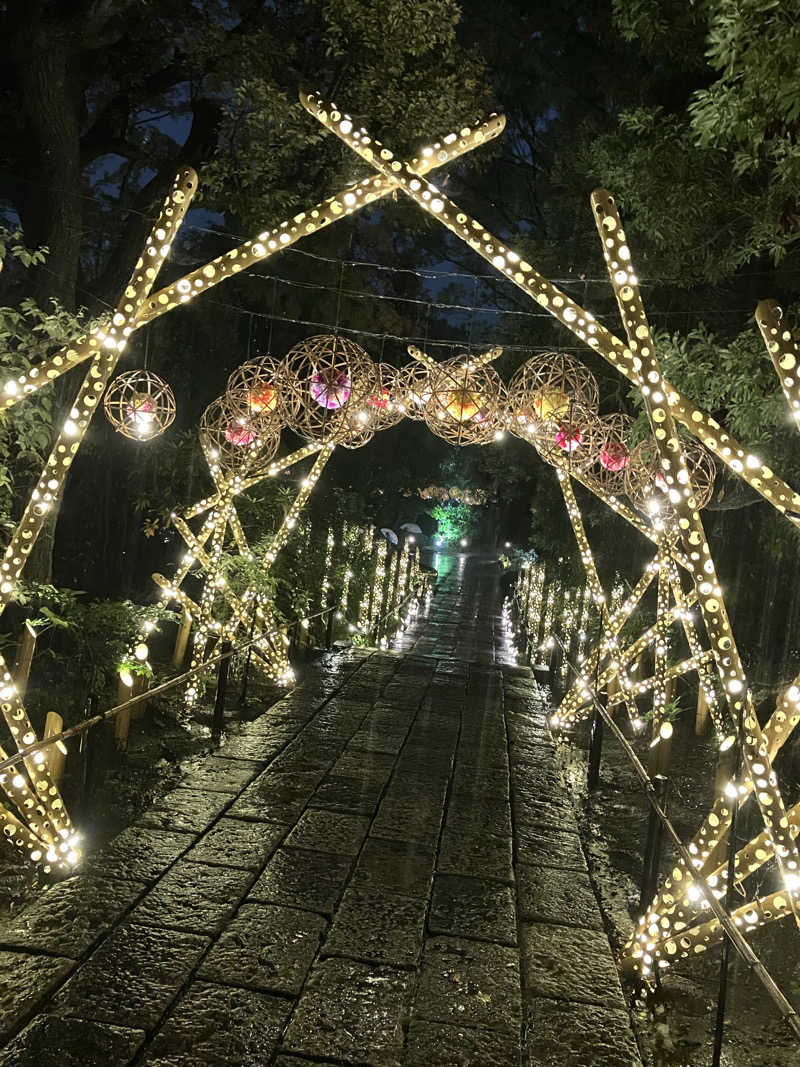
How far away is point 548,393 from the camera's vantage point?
24.4 feet

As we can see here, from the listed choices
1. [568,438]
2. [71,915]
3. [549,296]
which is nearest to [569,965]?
[71,915]

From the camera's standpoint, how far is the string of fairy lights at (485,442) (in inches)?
139

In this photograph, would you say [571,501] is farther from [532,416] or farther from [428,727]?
[428,727]

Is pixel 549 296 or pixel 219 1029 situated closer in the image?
pixel 219 1029

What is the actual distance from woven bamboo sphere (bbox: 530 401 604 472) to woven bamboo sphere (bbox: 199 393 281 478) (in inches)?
110

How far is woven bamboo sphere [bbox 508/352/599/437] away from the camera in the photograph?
24.3 ft

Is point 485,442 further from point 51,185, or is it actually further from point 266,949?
point 266,949

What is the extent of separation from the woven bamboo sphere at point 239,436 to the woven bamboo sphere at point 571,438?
279 centimetres

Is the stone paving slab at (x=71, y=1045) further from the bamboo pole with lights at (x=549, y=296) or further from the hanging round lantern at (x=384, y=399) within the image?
the hanging round lantern at (x=384, y=399)

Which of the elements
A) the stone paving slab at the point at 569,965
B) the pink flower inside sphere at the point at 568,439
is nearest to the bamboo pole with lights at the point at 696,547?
the stone paving slab at the point at 569,965

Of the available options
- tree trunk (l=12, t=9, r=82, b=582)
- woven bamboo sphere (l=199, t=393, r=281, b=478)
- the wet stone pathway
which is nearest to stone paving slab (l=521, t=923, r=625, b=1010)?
the wet stone pathway

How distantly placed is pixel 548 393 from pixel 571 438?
49 centimetres

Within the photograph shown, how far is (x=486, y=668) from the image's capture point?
11.6 meters

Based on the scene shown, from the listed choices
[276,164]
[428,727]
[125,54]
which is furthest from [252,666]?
[125,54]
